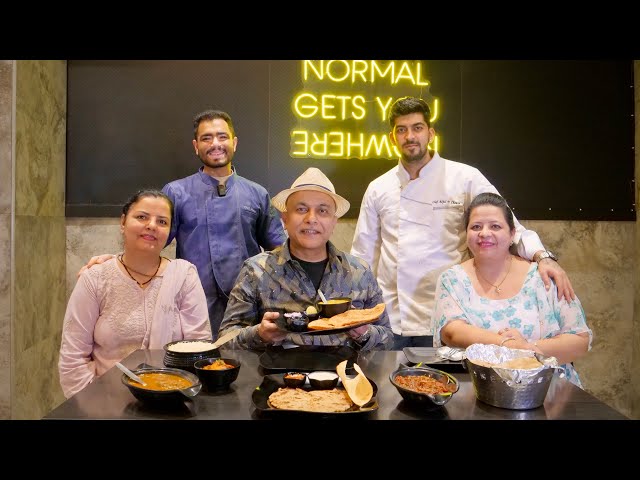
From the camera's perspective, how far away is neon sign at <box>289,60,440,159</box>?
13.5ft

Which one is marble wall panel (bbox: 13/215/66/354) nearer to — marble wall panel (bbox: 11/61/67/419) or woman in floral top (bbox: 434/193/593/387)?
marble wall panel (bbox: 11/61/67/419)

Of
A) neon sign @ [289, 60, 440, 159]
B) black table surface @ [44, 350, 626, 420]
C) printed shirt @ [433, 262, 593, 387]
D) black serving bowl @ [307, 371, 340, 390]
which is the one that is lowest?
black table surface @ [44, 350, 626, 420]

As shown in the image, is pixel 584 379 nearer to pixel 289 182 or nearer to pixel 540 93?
pixel 540 93

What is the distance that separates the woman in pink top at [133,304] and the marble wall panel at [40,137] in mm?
1527

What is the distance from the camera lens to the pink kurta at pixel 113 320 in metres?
2.27

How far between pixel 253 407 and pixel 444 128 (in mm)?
3223

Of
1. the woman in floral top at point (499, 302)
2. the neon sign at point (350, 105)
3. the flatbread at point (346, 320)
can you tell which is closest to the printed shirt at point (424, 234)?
the woman in floral top at point (499, 302)

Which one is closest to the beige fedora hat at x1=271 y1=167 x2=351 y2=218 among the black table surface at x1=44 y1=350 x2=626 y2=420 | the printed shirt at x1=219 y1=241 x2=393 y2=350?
the printed shirt at x1=219 y1=241 x2=393 y2=350

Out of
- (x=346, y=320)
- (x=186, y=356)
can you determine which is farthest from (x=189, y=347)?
(x=346, y=320)

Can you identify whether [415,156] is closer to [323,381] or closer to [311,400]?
[323,381]

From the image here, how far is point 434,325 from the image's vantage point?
249 centimetres

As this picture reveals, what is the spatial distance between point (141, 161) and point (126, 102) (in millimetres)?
479

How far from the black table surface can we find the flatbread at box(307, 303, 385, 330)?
0.24 metres
